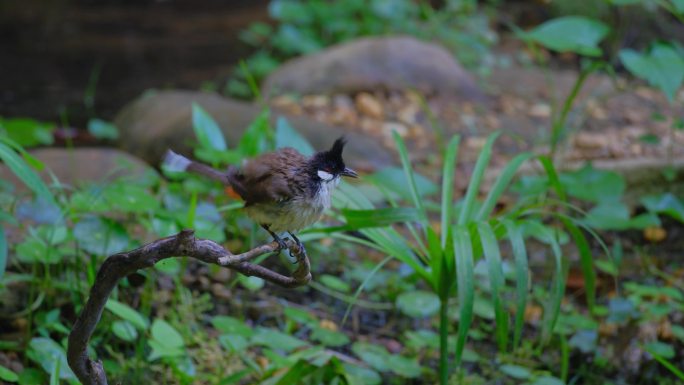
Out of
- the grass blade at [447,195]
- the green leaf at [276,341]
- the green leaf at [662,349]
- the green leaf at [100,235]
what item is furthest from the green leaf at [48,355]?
the green leaf at [662,349]

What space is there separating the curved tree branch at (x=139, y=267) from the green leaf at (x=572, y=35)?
204 cm

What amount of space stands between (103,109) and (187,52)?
1478mm

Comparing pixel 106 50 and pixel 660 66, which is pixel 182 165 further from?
pixel 106 50

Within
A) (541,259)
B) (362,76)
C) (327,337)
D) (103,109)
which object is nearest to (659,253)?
(541,259)

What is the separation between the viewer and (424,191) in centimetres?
376

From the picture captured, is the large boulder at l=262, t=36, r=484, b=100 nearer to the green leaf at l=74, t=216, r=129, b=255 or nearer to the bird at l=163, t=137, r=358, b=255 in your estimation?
the green leaf at l=74, t=216, r=129, b=255

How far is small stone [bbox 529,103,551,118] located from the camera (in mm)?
6121

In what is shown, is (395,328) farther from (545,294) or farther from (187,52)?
(187,52)

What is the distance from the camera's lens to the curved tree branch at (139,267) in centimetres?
192

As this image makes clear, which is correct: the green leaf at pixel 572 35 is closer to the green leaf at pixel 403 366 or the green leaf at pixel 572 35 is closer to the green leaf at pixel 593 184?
the green leaf at pixel 593 184

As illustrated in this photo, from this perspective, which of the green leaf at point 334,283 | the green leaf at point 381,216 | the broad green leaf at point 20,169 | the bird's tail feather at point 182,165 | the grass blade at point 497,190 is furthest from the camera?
the green leaf at point 334,283

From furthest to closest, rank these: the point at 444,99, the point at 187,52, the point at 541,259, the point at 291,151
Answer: the point at 187,52 < the point at 444,99 < the point at 541,259 < the point at 291,151

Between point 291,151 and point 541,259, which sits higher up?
point 291,151

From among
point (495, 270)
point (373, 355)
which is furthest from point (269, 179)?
point (373, 355)
